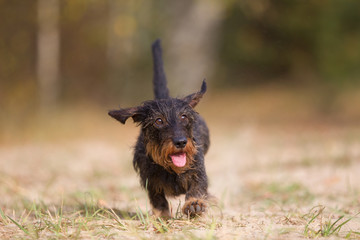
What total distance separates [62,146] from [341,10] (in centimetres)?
883

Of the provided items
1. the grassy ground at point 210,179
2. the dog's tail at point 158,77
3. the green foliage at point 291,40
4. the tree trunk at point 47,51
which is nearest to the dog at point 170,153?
the grassy ground at point 210,179

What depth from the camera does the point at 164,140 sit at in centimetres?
371

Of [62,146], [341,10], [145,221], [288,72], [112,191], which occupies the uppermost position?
[288,72]

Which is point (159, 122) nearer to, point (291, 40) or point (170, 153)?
point (170, 153)

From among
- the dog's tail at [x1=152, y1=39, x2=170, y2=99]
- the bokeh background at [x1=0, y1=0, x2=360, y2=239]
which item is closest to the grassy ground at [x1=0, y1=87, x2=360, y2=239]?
the bokeh background at [x1=0, y1=0, x2=360, y2=239]

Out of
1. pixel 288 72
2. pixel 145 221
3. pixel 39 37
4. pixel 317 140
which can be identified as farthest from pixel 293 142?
pixel 288 72

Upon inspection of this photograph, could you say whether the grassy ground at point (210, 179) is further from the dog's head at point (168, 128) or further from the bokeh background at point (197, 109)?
the dog's head at point (168, 128)

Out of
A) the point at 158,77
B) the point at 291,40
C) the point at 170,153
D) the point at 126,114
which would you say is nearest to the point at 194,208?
the point at 170,153

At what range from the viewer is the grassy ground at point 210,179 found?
3.33 metres

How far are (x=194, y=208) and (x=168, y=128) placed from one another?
0.68 m

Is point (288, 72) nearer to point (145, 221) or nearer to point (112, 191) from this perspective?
point (112, 191)

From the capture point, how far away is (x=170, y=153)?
3.70 meters

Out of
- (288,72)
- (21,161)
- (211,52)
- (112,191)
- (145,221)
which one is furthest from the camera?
(288,72)

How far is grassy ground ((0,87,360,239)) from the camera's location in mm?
3328
